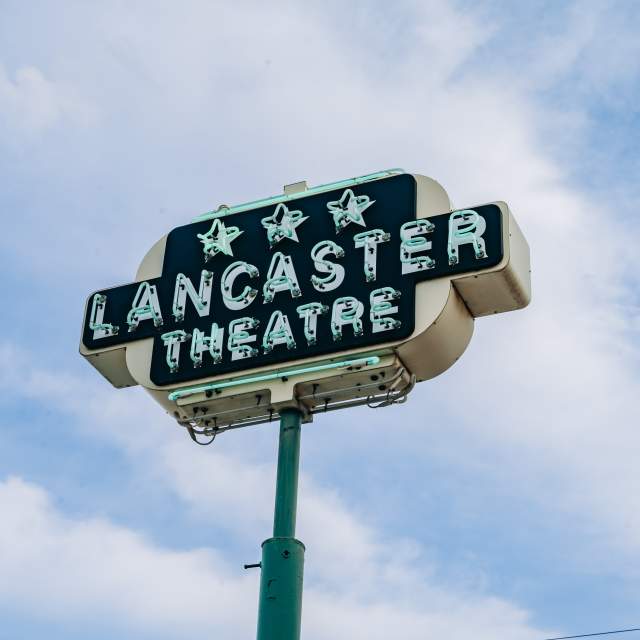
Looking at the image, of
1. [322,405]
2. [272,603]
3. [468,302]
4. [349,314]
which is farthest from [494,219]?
[272,603]

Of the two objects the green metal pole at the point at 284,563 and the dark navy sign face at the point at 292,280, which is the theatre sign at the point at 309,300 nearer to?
the dark navy sign face at the point at 292,280

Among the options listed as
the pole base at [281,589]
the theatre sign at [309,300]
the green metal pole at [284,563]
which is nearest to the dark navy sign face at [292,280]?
the theatre sign at [309,300]

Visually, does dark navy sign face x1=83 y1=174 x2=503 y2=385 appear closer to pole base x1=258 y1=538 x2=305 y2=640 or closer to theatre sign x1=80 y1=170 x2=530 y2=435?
theatre sign x1=80 y1=170 x2=530 y2=435

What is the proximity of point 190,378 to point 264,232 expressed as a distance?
8.45 ft

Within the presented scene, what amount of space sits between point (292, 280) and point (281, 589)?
4537 mm

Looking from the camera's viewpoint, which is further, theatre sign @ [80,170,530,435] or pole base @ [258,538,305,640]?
theatre sign @ [80,170,530,435]

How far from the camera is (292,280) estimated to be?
1803 centimetres

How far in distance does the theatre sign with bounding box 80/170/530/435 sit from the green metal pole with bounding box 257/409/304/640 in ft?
2.48

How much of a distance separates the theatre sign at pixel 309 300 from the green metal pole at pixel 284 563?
76 cm

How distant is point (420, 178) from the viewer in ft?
59.9

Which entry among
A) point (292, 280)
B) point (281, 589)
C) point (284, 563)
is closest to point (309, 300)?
point (292, 280)

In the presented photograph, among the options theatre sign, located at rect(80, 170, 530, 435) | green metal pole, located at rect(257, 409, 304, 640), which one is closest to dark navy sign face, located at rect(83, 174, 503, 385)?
theatre sign, located at rect(80, 170, 530, 435)

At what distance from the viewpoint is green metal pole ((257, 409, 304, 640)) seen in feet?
50.3

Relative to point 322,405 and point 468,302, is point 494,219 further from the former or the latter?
point 322,405
